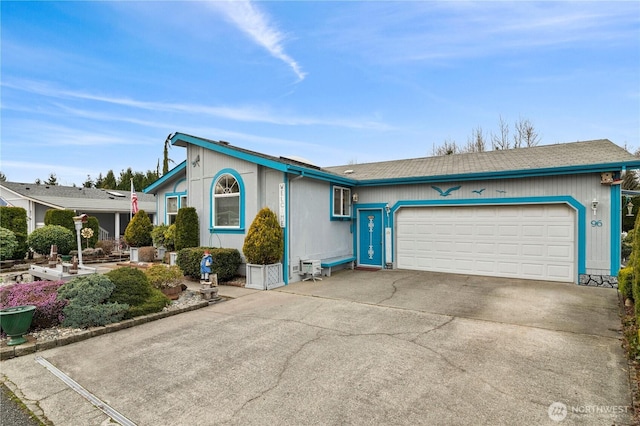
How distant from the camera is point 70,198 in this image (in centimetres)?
1880

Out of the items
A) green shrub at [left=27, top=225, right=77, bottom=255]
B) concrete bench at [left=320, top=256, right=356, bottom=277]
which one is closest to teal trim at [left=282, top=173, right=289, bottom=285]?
concrete bench at [left=320, top=256, right=356, bottom=277]

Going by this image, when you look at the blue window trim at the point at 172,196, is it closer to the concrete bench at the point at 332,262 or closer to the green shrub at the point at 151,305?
the concrete bench at the point at 332,262

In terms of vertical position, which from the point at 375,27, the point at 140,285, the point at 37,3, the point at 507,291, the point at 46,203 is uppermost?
the point at 375,27

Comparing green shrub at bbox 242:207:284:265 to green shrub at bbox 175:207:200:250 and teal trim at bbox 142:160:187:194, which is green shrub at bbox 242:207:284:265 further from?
teal trim at bbox 142:160:187:194

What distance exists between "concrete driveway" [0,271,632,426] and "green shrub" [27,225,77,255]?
11.2m

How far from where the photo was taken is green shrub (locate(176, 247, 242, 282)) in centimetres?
884

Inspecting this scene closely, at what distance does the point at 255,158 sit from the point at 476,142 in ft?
75.0

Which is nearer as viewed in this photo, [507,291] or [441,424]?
[441,424]

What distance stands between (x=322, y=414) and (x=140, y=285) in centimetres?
483

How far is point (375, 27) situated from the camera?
379 inches

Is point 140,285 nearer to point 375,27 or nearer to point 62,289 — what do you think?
point 62,289

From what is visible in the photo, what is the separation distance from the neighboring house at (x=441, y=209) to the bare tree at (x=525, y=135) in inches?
551

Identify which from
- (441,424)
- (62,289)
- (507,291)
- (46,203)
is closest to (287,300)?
(62,289)

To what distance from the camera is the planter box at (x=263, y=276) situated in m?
8.27
